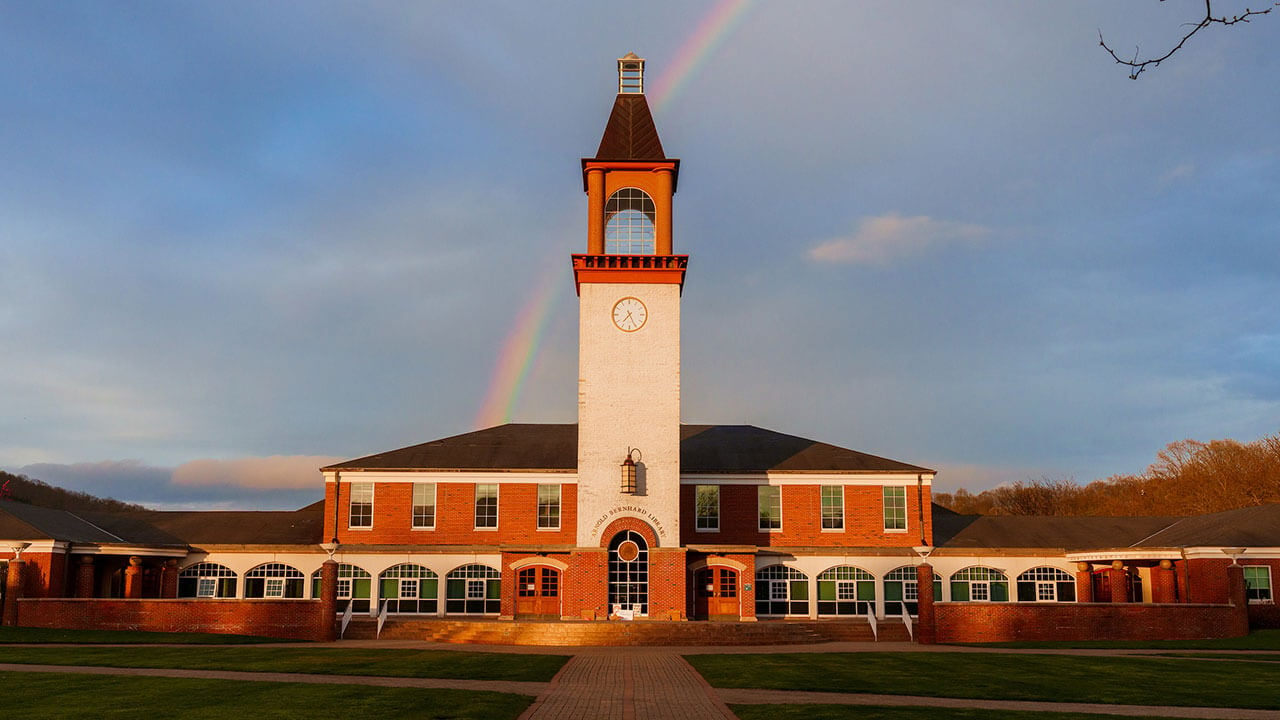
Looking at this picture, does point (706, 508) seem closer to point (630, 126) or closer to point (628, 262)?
point (628, 262)

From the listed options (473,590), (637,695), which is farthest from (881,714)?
(473,590)

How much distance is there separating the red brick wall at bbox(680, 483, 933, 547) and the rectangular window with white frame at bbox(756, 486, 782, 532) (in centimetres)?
17

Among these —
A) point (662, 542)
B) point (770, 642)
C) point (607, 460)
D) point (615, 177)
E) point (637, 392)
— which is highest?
point (615, 177)

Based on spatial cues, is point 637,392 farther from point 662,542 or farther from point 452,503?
point 452,503

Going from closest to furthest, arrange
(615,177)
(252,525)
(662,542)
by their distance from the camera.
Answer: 1. (662,542)
2. (615,177)
3. (252,525)

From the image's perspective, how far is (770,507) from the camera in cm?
4128

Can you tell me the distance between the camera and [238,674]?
68.1 ft

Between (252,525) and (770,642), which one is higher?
(252,525)

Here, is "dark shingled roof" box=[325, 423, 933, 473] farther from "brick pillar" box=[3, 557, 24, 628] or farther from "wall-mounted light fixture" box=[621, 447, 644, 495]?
"brick pillar" box=[3, 557, 24, 628]

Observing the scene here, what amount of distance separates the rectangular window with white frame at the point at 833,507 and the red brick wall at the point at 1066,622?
351 inches

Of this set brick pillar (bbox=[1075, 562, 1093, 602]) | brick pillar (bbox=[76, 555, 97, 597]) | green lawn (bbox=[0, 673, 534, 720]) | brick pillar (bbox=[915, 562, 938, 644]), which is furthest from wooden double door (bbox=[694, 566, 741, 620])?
brick pillar (bbox=[76, 555, 97, 597])

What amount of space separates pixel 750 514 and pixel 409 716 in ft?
89.5

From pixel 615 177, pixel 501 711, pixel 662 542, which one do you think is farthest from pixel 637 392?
pixel 501 711

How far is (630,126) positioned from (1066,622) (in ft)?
76.0
